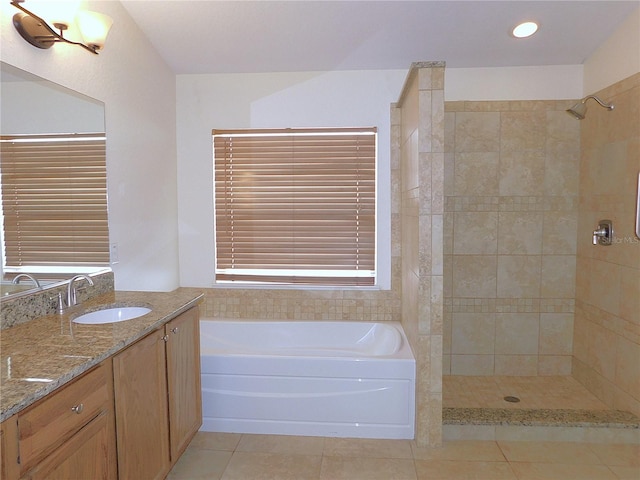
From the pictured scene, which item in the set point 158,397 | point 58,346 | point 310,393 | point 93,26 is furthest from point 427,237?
point 93,26

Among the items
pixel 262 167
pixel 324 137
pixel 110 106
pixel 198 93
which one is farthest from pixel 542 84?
pixel 110 106

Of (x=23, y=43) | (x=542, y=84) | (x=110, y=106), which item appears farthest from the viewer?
(x=542, y=84)

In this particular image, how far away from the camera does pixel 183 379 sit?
218cm

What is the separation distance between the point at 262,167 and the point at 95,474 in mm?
2372

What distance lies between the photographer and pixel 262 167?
11.0ft

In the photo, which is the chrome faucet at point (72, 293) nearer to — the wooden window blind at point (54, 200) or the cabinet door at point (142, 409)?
the wooden window blind at point (54, 200)

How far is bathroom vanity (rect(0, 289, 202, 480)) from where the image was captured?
117cm

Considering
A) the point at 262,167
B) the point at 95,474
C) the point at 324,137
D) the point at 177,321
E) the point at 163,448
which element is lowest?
the point at 163,448

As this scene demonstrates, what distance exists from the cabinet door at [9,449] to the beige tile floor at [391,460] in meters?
1.27

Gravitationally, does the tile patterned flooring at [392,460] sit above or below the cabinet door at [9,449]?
below

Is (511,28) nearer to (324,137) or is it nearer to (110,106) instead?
(324,137)

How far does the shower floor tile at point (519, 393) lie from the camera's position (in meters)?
2.82

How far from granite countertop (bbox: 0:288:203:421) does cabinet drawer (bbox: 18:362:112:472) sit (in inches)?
1.8

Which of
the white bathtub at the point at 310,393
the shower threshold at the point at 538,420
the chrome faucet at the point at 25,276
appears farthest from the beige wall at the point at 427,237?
the chrome faucet at the point at 25,276
